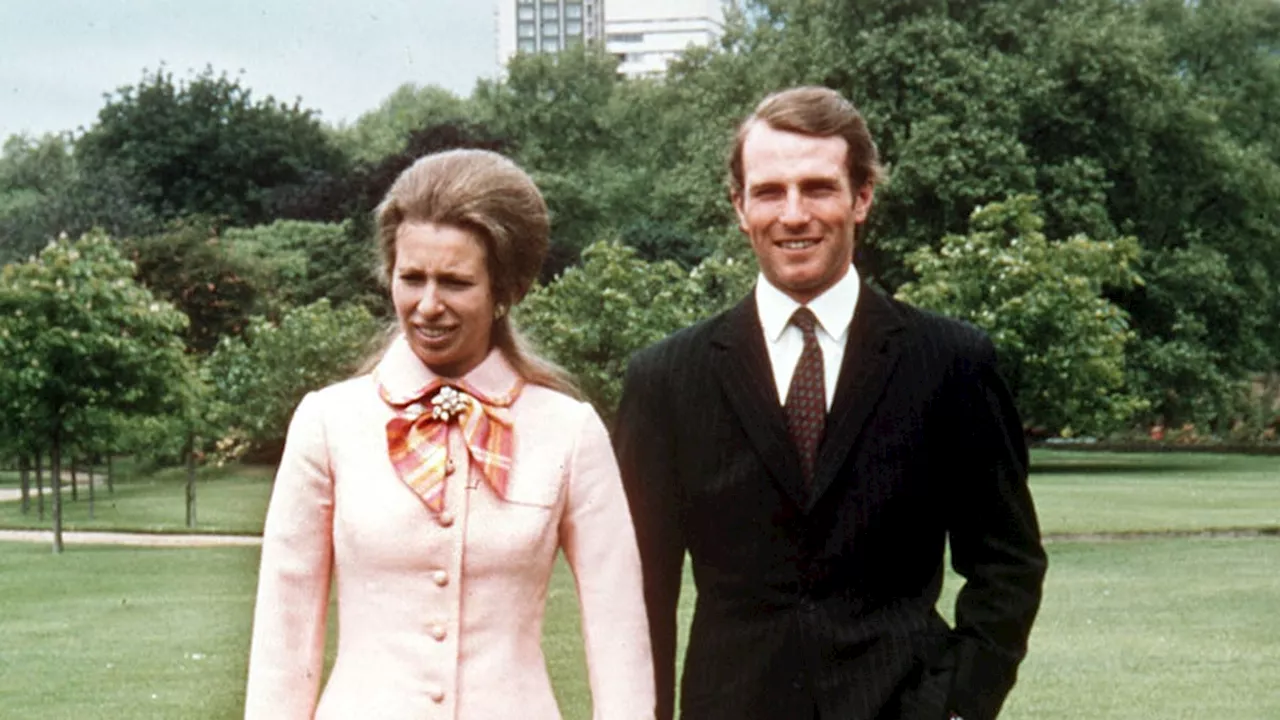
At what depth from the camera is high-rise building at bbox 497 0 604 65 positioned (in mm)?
134125

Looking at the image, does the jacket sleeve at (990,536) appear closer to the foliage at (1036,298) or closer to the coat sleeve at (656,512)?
the coat sleeve at (656,512)

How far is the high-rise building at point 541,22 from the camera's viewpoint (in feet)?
440

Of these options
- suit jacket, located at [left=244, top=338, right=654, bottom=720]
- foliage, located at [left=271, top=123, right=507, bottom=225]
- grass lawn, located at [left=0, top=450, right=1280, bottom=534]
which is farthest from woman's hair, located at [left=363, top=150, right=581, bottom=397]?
foliage, located at [left=271, top=123, right=507, bottom=225]

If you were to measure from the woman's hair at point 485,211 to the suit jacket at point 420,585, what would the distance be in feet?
0.93

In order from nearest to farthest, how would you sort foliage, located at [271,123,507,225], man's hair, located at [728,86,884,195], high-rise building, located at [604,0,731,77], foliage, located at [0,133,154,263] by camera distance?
man's hair, located at [728,86,884,195], foliage, located at [271,123,507,225], foliage, located at [0,133,154,263], high-rise building, located at [604,0,731,77]

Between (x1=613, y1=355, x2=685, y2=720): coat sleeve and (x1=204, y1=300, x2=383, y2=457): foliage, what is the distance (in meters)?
25.7

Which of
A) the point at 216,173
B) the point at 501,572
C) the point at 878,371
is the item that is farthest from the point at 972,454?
the point at 216,173

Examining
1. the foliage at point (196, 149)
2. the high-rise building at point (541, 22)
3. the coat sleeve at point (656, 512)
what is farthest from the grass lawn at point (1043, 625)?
the high-rise building at point (541, 22)

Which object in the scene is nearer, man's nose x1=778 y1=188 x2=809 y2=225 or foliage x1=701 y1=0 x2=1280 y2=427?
man's nose x1=778 y1=188 x2=809 y2=225

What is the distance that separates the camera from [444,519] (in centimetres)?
328

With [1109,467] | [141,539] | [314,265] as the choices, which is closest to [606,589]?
[141,539]

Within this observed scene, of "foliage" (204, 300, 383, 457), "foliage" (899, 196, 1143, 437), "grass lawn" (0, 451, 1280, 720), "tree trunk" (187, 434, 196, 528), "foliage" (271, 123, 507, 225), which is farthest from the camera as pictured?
"foliage" (271, 123, 507, 225)

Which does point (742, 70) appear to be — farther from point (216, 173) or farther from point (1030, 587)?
point (1030, 587)

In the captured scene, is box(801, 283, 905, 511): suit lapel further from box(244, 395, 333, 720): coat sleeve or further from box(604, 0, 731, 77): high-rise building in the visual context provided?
box(604, 0, 731, 77): high-rise building
